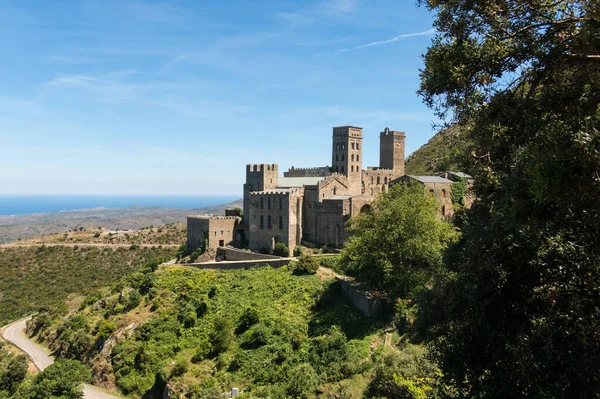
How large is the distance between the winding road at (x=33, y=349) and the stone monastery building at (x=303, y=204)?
19107 millimetres

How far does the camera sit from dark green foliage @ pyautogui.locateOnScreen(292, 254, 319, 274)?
43062 mm

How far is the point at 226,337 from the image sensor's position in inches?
1384

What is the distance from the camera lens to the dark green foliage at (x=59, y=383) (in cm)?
3334

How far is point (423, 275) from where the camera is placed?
3350 cm

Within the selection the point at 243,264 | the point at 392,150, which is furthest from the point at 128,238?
the point at 392,150

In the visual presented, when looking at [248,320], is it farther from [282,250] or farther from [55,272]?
[55,272]

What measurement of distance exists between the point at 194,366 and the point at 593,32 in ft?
106

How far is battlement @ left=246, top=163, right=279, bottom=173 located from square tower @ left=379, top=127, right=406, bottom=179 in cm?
2678

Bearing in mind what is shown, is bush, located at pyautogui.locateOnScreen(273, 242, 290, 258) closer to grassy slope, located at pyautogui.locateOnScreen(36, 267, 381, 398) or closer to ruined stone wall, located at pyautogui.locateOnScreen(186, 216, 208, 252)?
grassy slope, located at pyautogui.locateOnScreen(36, 267, 381, 398)

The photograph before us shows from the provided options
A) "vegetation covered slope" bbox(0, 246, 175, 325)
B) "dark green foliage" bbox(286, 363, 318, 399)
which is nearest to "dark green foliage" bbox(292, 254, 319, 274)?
"dark green foliage" bbox(286, 363, 318, 399)

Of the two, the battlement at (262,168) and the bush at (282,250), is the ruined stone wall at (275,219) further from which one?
the battlement at (262,168)

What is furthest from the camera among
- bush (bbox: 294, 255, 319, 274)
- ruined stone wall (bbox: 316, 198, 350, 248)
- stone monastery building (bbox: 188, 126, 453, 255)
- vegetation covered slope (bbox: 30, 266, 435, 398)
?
stone monastery building (bbox: 188, 126, 453, 255)

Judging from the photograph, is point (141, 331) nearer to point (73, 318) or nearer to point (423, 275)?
point (73, 318)

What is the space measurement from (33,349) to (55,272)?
1066 inches
